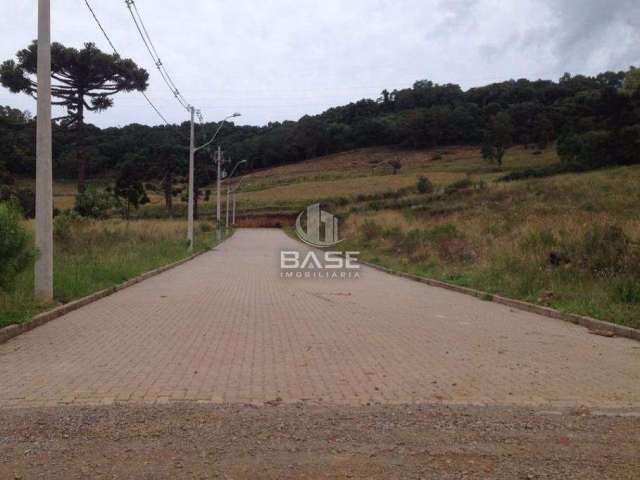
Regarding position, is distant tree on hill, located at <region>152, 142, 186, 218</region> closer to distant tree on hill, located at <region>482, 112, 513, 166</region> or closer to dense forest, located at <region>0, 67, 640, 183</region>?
dense forest, located at <region>0, 67, 640, 183</region>

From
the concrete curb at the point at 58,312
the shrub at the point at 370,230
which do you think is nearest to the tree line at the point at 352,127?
the shrub at the point at 370,230

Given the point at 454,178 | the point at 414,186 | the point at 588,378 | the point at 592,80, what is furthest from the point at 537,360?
the point at 592,80

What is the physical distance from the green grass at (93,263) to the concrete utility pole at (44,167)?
41 centimetres

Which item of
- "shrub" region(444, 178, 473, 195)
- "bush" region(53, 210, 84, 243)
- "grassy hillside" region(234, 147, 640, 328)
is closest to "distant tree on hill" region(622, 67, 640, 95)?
"grassy hillside" region(234, 147, 640, 328)

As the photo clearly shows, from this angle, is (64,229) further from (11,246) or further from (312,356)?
(312,356)

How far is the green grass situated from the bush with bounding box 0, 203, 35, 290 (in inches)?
17.0

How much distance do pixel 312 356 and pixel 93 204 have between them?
34.9 m

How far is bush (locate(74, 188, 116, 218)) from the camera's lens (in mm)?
38312

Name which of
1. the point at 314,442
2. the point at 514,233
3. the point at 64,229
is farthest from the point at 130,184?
the point at 314,442

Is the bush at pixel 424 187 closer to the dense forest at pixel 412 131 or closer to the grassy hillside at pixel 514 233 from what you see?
the grassy hillside at pixel 514 233

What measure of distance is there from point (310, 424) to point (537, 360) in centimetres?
383

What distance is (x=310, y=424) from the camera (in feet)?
16.2

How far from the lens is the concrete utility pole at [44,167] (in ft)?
36.9

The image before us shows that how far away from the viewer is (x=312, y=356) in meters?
7.61
